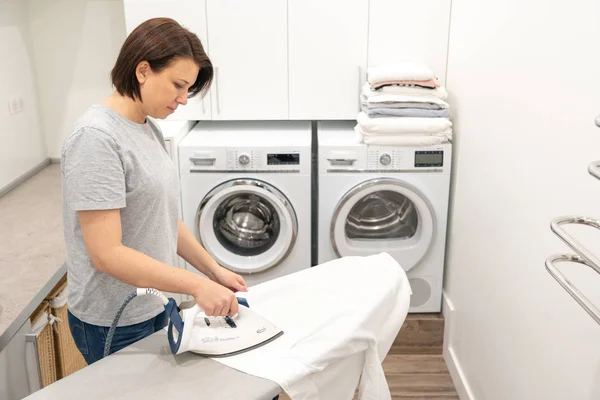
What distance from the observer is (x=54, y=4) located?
11.2ft

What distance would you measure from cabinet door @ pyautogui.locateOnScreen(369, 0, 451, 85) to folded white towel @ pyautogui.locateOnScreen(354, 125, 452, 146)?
37 cm

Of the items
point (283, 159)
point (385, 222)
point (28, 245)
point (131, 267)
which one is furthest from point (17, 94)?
point (131, 267)

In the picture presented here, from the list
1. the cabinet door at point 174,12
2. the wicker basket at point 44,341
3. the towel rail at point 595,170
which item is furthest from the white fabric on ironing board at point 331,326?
the cabinet door at point 174,12

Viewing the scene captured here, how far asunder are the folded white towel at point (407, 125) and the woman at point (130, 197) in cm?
139

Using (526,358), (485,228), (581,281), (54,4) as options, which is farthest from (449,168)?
(54,4)

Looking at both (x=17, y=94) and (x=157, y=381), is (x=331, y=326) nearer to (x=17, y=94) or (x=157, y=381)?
(x=157, y=381)

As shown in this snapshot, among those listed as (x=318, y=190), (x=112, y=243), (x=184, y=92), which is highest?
(x=184, y=92)

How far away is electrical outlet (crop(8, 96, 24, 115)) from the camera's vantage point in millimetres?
3162

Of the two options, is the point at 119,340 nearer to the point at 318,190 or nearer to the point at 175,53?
the point at 175,53

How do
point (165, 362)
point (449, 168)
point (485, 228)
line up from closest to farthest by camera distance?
point (165, 362) < point (485, 228) < point (449, 168)

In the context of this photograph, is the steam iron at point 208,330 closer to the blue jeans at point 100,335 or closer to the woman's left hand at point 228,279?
the blue jeans at point 100,335

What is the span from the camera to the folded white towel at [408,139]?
3025mm

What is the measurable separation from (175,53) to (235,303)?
60 cm

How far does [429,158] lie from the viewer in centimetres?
306
